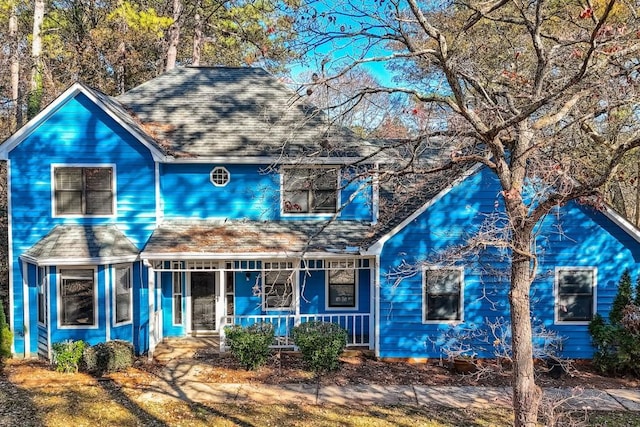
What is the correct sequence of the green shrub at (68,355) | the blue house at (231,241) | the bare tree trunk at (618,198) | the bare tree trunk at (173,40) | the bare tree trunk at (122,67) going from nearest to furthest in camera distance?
the green shrub at (68,355), the blue house at (231,241), the bare tree trunk at (618,198), the bare tree trunk at (173,40), the bare tree trunk at (122,67)

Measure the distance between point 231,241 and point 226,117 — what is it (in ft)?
13.3

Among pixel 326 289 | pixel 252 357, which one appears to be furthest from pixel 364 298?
pixel 252 357

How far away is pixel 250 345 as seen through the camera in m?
11.2

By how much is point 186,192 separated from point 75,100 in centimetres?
361

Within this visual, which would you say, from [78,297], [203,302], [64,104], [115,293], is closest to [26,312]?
[78,297]

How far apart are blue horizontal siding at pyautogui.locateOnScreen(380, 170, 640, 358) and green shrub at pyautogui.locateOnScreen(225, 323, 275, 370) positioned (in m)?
2.92

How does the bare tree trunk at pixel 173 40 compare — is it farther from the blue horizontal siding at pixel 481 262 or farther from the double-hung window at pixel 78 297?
the blue horizontal siding at pixel 481 262

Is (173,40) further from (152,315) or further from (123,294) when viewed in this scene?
(152,315)

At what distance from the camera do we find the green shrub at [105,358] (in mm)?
10953

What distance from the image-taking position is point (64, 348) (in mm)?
11164

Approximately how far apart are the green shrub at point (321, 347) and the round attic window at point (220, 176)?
4710 millimetres

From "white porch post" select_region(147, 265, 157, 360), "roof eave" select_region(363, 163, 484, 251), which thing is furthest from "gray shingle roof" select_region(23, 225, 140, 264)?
"roof eave" select_region(363, 163, 484, 251)

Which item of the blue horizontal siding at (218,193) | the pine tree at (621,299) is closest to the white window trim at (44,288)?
the blue horizontal siding at (218,193)

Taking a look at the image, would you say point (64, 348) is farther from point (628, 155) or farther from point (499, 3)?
point (628, 155)
